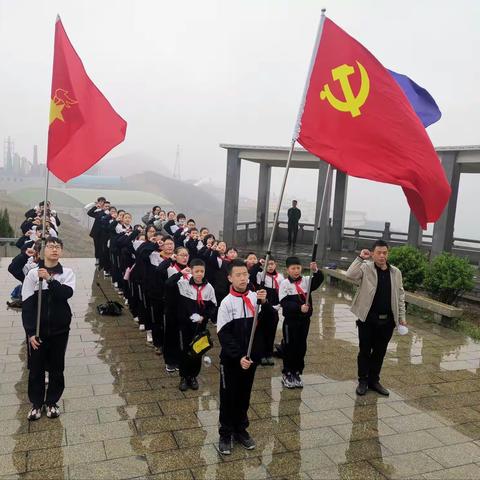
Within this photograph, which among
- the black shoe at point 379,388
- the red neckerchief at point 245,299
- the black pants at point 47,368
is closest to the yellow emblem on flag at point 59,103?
the black pants at point 47,368

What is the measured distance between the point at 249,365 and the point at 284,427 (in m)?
1.21

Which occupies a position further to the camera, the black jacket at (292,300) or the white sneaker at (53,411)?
the black jacket at (292,300)

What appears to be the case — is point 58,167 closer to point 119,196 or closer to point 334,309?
point 334,309

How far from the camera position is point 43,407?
16.2 feet

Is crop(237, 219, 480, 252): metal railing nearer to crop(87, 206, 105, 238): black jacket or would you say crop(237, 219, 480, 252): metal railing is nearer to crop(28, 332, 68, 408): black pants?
→ crop(87, 206, 105, 238): black jacket

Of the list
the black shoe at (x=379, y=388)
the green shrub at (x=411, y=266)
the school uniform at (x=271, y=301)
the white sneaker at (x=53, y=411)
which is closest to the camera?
the white sneaker at (x=53, y=411)

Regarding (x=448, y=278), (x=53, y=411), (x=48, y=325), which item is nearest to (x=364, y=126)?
(x=48, y=325)

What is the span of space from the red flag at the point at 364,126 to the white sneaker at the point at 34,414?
375cm

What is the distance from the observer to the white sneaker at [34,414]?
4.74 metres

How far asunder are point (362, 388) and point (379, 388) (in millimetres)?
241

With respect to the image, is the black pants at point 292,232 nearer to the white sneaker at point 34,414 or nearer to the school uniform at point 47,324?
the school uniform at point 47,324

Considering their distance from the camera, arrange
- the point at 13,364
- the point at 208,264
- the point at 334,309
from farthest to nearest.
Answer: the point at 334,309, the point at 208,264, the point at 13,364

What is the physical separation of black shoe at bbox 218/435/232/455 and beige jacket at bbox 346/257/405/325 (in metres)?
2.27

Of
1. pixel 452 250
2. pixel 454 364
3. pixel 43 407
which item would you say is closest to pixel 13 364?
pixel 43 407
